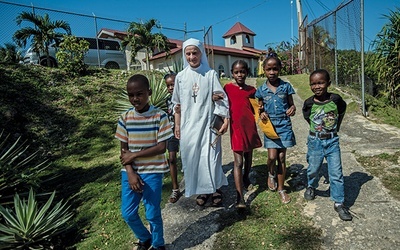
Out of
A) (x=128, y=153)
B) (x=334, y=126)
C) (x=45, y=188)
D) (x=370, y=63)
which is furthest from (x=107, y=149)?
(x=370, y=63)

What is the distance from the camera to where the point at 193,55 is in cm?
310

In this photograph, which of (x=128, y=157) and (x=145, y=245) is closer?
(x=128, y=157)

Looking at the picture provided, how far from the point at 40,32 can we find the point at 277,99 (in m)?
11.4

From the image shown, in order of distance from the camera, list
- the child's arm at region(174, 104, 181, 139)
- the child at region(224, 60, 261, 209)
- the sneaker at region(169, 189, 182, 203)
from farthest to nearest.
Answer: the sneaker at region(169, 189, 182, 203)
the child's arm at region(174, 104, 181, 139)
the child at region(224, 60, 261, 209)

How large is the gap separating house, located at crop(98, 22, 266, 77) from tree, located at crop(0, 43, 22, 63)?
4263 millimetres

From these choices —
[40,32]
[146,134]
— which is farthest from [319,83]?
[40,32]

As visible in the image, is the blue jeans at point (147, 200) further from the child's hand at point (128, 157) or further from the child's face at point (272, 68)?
the child's face at point (272, 68)

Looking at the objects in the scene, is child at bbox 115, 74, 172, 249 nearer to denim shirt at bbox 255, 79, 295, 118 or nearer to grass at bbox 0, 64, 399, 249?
grass at bbox 0, 64, 399, 249

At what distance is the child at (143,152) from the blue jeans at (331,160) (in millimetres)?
1646

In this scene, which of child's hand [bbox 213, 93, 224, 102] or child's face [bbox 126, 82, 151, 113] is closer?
child's face [bbox 126, 82, 151, 113]

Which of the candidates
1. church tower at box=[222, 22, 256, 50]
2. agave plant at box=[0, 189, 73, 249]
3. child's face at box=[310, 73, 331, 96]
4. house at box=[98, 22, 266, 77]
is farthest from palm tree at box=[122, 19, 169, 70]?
church tower at box=[222, 22, 256, 50]

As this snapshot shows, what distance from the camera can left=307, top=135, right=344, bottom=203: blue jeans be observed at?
2.94 meters

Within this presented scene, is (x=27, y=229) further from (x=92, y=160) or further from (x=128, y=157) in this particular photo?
(x=92, y=160)

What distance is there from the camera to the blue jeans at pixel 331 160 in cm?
294
